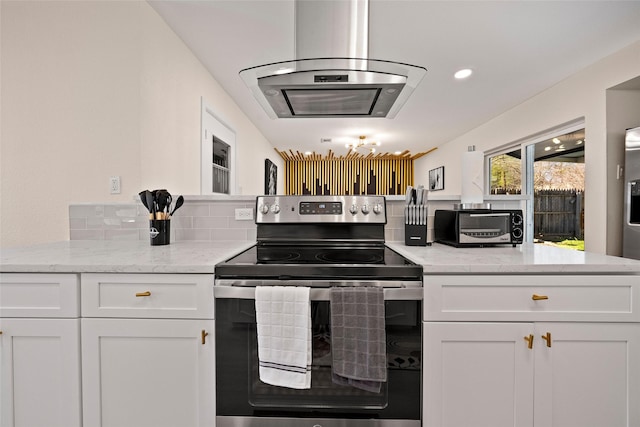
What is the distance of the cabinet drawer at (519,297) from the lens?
3.54 feet

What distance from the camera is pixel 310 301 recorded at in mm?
1065

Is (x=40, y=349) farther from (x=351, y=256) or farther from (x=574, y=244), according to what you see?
(x=574, y=244)

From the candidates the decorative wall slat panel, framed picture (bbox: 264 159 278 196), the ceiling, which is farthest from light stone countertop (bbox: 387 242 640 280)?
the decorative wall slat panel

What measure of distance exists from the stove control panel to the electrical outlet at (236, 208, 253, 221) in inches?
4.3

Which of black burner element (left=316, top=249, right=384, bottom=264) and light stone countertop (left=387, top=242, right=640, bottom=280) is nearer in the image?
light stone countertop (left=387, top=242, right=640, bottom=280)

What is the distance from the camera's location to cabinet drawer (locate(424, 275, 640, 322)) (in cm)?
108

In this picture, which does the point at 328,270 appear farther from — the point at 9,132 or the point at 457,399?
the point at 9,132

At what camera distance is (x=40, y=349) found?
1.10m

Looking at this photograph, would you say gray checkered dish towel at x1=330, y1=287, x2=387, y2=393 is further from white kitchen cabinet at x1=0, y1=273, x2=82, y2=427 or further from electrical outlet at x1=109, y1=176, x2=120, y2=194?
electrical outlet at x1=109, y1=176, x2=120, y2=194

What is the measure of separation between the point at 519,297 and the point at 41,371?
166 cm

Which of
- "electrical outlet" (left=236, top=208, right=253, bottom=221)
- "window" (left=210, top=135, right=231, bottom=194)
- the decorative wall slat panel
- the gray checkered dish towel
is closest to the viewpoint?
the gray checkered dish towel

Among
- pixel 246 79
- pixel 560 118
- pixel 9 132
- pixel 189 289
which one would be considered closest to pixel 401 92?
pixel 246 79

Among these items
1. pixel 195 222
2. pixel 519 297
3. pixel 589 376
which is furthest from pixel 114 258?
pixel 589 376

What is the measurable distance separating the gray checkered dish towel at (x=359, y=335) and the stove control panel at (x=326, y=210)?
25.0 inches
